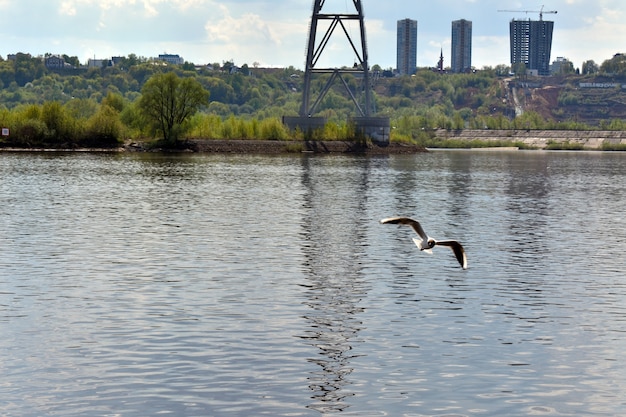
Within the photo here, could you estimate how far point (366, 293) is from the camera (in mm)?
33406

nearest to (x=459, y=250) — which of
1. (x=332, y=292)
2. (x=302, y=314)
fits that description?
(x=302, y=314)

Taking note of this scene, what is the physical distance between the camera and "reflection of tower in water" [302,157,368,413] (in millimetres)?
22953

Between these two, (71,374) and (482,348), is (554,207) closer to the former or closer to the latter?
(482,348)

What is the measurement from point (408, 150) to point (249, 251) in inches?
6137

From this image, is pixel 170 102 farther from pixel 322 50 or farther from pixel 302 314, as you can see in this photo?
pixel 302 314

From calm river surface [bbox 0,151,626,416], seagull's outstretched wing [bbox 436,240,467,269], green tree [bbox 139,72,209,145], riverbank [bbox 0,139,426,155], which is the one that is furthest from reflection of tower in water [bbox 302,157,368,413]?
riverbank [bbox 0,139,426,155]

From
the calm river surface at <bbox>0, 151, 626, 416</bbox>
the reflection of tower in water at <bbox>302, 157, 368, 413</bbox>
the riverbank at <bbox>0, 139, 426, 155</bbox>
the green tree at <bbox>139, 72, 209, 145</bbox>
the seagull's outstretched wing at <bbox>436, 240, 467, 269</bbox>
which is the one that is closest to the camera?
the seagull's outstretched wing at <bbox>436, 240, 467, 269</bbox>

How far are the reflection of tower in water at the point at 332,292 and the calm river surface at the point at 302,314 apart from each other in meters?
0.09

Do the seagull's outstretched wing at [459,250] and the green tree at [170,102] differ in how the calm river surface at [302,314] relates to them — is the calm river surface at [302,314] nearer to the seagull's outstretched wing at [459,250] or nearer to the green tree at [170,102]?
the seagull's outstretched wing at [459,250]

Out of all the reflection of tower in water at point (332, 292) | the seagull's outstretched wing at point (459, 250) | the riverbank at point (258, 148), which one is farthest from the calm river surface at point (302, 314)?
the riverbank at point (258, 148)

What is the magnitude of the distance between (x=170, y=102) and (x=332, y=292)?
12122 centimetres

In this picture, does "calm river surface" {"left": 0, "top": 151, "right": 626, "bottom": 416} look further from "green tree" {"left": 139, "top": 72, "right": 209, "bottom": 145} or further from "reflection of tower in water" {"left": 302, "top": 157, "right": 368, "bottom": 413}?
"green tree" {"left": 139, "top": 72, "right": 209, "bottom": 145}

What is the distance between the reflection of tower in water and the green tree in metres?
85.8

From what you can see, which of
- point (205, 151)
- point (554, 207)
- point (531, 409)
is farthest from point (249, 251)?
point (205, 151)
